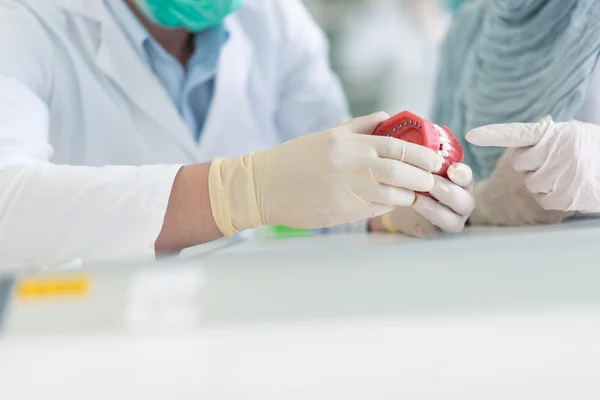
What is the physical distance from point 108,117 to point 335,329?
0.66 meters

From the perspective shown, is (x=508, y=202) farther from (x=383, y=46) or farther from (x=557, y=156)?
(x=383, y=46)

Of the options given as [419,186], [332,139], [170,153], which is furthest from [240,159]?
[170,153]

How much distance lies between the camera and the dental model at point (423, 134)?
786 mm

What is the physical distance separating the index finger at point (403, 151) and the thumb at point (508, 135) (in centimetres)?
9

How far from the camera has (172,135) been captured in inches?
44.1

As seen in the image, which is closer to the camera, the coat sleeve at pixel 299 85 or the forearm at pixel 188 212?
the forearm at pixel 188 212

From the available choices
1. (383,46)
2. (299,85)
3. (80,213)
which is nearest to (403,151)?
(80,213)

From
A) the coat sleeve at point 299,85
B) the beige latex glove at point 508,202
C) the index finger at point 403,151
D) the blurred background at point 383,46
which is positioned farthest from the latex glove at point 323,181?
the blurred background at point 383,46

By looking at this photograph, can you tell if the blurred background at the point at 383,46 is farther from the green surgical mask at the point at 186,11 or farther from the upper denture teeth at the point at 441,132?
the upper denture teeth at the point at 441,132

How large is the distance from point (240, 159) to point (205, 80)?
45 centimetres

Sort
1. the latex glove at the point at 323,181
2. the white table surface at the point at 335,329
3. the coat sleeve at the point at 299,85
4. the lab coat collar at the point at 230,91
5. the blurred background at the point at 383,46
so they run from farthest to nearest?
the blurred background at the point at 383,46, the coat sleeve at the point at 299,85, the lab coat collar at the point at 230,91, the latex glove at the point at 323,181, the white table surface at the point at 335,329

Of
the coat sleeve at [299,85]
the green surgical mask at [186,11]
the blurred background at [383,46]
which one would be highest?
the green surgical mask at [186,11]

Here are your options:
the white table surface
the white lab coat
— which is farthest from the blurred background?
the white table surface

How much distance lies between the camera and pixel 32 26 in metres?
1.01
